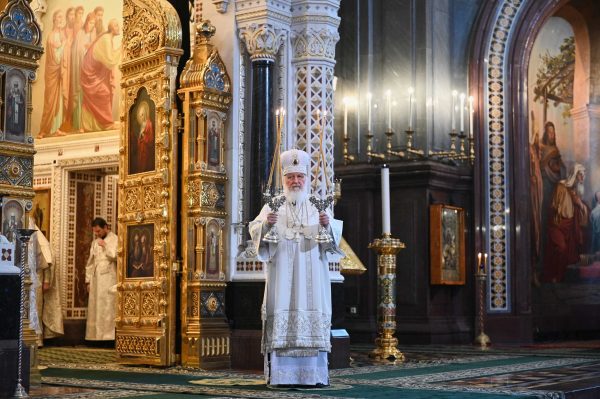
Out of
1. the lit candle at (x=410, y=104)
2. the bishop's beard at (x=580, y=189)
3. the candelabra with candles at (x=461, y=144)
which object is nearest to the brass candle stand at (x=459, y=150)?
the candelabra with candles at (x=461, y=144)

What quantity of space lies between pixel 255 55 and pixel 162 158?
1.58m

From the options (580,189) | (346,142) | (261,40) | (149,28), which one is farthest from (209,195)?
(580,189)

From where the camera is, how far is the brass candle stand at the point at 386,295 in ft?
42.0

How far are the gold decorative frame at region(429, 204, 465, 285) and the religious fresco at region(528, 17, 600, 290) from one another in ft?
7.93

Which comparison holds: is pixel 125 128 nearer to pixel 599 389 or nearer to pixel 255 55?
pixel 255 55

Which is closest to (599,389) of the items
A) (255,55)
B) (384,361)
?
(384,361)

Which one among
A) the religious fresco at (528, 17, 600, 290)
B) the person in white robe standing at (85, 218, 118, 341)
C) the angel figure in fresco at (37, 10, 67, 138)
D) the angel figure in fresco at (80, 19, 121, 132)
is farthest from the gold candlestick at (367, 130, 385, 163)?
Answer: the angel figure in fresco at (37, 10, 67, 138)

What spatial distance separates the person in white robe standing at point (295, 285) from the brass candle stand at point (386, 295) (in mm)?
3246

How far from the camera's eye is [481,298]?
55.3 feet

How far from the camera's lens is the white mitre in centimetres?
943

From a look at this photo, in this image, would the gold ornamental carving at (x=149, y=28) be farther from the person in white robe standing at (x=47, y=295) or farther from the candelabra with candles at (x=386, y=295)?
the person in white robe standing at (x=47, y=295)

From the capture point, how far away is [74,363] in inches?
485

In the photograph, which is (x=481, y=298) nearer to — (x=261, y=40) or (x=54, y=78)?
(x=261, y=40)

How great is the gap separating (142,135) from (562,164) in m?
10.1
